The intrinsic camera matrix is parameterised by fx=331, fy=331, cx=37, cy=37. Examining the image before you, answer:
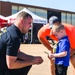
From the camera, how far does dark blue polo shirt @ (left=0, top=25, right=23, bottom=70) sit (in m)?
4.09

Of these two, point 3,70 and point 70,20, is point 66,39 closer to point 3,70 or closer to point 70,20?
point 3,70

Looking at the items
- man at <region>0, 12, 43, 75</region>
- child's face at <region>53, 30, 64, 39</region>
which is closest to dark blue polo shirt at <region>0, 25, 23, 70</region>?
man at <region>0, 12, 43, 75</region>

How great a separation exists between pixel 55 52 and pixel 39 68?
13.1 feet

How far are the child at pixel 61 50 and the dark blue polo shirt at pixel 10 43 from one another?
58.3 inches

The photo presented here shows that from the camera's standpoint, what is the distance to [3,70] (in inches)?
169

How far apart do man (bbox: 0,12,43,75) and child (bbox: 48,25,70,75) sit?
1.35 metres

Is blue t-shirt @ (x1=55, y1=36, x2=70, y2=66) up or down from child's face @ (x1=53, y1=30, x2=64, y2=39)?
down

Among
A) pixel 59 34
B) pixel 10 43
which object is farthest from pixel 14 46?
pixel 59 34

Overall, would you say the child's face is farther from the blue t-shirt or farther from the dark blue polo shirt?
the dark blue polo shirt

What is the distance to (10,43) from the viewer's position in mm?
4074

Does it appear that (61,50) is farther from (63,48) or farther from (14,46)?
(14,46)

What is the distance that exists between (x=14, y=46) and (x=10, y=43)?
0.20 ft

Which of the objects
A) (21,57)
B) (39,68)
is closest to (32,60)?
(21,57)

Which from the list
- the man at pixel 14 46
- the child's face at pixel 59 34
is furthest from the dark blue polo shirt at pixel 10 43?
the child's face at pixel 59 34
